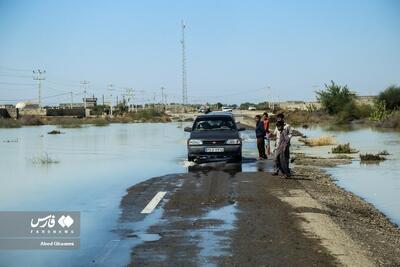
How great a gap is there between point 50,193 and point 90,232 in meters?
6.07

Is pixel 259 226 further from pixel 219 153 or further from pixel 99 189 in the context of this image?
pixel 219 153

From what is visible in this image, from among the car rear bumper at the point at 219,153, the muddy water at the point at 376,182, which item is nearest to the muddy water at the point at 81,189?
the car rear bumper at the point at 219,153

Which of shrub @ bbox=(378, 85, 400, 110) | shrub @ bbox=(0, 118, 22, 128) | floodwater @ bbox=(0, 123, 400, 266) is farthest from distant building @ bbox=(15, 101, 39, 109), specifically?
floodwater @ bbox=(0, 123, 400, 266)

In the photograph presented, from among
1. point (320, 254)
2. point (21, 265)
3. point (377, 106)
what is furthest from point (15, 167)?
point (377, 106)

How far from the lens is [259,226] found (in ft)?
30.6

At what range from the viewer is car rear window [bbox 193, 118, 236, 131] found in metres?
21.8

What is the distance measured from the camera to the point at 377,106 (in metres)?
85.0

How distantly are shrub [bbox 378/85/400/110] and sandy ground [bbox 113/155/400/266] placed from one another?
82725 millimetres

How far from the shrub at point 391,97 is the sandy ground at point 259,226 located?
82.7 meters

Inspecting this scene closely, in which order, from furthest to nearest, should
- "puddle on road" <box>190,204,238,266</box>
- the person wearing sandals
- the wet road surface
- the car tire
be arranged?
1. the car tire
2. the person wearing sandals
3. "puddle on road" <box>190,204,238,266</box>
4. the wet road surface

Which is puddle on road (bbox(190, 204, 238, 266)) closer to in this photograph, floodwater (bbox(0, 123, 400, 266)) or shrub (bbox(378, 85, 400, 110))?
floodwater (bbox(0, 123, 400, 266))

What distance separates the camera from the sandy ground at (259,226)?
7.39m

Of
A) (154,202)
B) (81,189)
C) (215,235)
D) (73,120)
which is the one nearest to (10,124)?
(73,120)

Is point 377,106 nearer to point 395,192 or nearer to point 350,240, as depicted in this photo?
point 395,192
